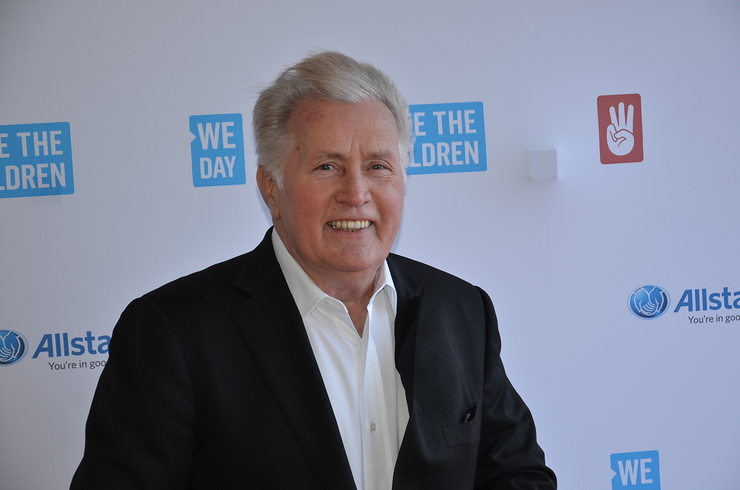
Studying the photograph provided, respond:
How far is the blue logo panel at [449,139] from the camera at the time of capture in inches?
97.6

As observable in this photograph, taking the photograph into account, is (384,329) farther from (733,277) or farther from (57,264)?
(733,277)

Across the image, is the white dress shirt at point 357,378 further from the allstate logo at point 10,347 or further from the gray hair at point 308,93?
the allstate logo at point 10,347

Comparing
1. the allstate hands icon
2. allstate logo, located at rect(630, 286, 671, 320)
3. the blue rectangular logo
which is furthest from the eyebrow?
allstate logo, located at rect(630, 286, 671, 320)

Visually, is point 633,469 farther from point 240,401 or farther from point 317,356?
point 240,401

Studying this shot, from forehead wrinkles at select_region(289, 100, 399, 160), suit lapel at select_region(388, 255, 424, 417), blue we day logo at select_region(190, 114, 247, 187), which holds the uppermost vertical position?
blue we day logo at select_region(190, 114, 247, 187)

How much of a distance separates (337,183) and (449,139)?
4.02 feet

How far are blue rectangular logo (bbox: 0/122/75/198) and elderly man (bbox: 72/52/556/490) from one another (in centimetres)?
121

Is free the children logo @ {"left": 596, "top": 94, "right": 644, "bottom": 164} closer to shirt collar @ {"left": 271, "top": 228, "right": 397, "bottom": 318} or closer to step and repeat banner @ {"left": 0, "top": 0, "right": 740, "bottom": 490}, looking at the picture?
step and repeat banner @ {"left": 0, "top": 0, "right": 740, "bottom": 490}

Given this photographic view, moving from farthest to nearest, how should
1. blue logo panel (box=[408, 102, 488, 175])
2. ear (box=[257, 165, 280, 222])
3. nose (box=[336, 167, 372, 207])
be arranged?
blue logo panel (box=[408, 102, 488, 175]) → ear (box=[257, 165, 280, 222]) → nose (box=[336, 167, 372, 207])

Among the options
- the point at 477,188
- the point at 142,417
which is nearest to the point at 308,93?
the point at 142,417

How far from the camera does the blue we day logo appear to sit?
7.87 ft

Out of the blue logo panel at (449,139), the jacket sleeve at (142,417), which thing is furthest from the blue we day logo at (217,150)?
the jacket sleeve at (142,417)

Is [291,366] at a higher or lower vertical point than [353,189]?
lower

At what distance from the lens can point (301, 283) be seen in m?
1.40
